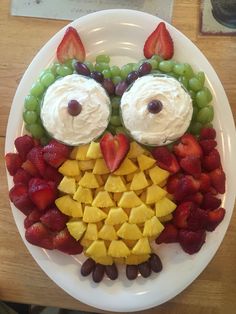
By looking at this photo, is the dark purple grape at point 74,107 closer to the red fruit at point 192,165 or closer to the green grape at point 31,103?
the green grape at point 31,103

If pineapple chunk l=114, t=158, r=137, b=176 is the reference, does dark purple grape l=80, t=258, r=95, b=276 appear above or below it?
below

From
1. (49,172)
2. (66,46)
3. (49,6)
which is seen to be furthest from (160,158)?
(49,6)

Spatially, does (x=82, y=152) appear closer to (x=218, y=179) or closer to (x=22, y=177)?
(x=22, y=177)

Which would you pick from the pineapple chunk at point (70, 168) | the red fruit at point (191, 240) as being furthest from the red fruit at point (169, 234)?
the pineapple chunk at point (70, 168)

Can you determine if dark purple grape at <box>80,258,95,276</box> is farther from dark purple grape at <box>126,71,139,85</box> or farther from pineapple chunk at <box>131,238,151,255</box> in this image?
dark purple grape at <box>126,71,139,85</box>

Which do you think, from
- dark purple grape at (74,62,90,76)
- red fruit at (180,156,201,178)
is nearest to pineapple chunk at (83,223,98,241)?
red fruit at (180,156,201,178)

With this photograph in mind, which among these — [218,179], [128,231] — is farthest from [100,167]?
[218,179]

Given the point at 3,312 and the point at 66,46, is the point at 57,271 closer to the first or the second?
the point at 3,312
